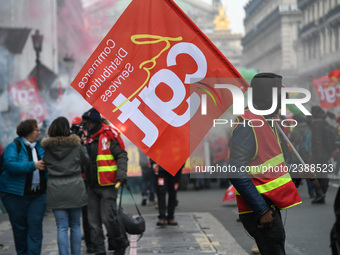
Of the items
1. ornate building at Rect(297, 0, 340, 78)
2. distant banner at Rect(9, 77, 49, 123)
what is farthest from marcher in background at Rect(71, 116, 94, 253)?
ornate building at Rect(297, 0, 340, 78)

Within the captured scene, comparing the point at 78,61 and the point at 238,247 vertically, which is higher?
the point at 78,61

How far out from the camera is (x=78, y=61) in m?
32.0

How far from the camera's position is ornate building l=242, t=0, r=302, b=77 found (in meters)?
87.9

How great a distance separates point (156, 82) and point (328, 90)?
1071 centimetres

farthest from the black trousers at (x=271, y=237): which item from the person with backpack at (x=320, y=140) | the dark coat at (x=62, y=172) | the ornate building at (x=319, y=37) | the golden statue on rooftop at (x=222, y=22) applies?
the golden statue on rooftop at (x=222, y=22)

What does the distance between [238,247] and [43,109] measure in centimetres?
1139

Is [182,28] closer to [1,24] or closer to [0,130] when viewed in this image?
[0,130]

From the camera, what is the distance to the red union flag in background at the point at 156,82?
5648 mm

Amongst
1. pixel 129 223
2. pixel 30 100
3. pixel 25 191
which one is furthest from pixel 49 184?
pixel 30 100

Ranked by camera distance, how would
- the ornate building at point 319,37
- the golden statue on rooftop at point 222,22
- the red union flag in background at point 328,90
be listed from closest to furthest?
the red union flag in background at point 328,90
the ornate building at point 319,37
the golden statue on rooftop at point 222,22

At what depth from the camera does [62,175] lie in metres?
7.54

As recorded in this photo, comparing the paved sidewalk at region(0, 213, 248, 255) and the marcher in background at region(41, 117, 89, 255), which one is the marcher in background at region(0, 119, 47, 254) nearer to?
the marcher in background at region(41, 117, 89, 255)

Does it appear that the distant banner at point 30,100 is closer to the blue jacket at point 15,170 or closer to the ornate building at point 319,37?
the blue jacket at point 15,170

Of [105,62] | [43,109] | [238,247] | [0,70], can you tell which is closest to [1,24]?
[0,70]
